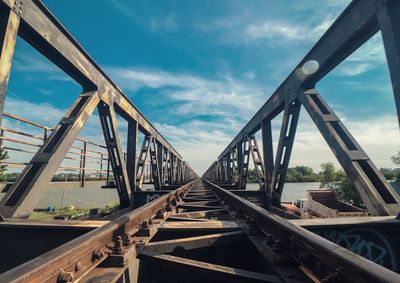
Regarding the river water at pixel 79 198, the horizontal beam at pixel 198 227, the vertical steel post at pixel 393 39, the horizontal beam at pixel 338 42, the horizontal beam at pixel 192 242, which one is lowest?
the river water at pixel 79 198

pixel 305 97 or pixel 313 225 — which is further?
pixel 305 97

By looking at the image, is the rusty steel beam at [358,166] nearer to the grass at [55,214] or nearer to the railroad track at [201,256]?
the railroad track at [201,256]

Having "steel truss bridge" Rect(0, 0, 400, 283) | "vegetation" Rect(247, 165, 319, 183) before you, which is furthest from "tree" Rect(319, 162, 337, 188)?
"steel truss bridge" Rect(0, 0, 400, 283)

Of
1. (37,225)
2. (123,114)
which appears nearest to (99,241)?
(37,225)

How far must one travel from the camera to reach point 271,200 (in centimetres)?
618

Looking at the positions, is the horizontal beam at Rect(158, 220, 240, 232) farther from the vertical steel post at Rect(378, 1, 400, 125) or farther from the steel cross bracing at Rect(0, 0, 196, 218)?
the vertical steel post at Rect(378, 1, 400, 125)

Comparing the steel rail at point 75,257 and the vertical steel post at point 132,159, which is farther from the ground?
the vertical steel post at point 132,159

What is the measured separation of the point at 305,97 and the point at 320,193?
924 inches

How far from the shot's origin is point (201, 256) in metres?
3.15

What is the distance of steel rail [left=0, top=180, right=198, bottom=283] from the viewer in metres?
1.36

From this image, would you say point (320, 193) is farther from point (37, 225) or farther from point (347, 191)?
point (347, 191)

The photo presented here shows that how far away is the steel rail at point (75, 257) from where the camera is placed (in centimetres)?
136

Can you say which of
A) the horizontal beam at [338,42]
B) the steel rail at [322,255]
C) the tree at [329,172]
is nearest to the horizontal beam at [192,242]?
the steel rail at [322,255]

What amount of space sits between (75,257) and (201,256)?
1.79 m
